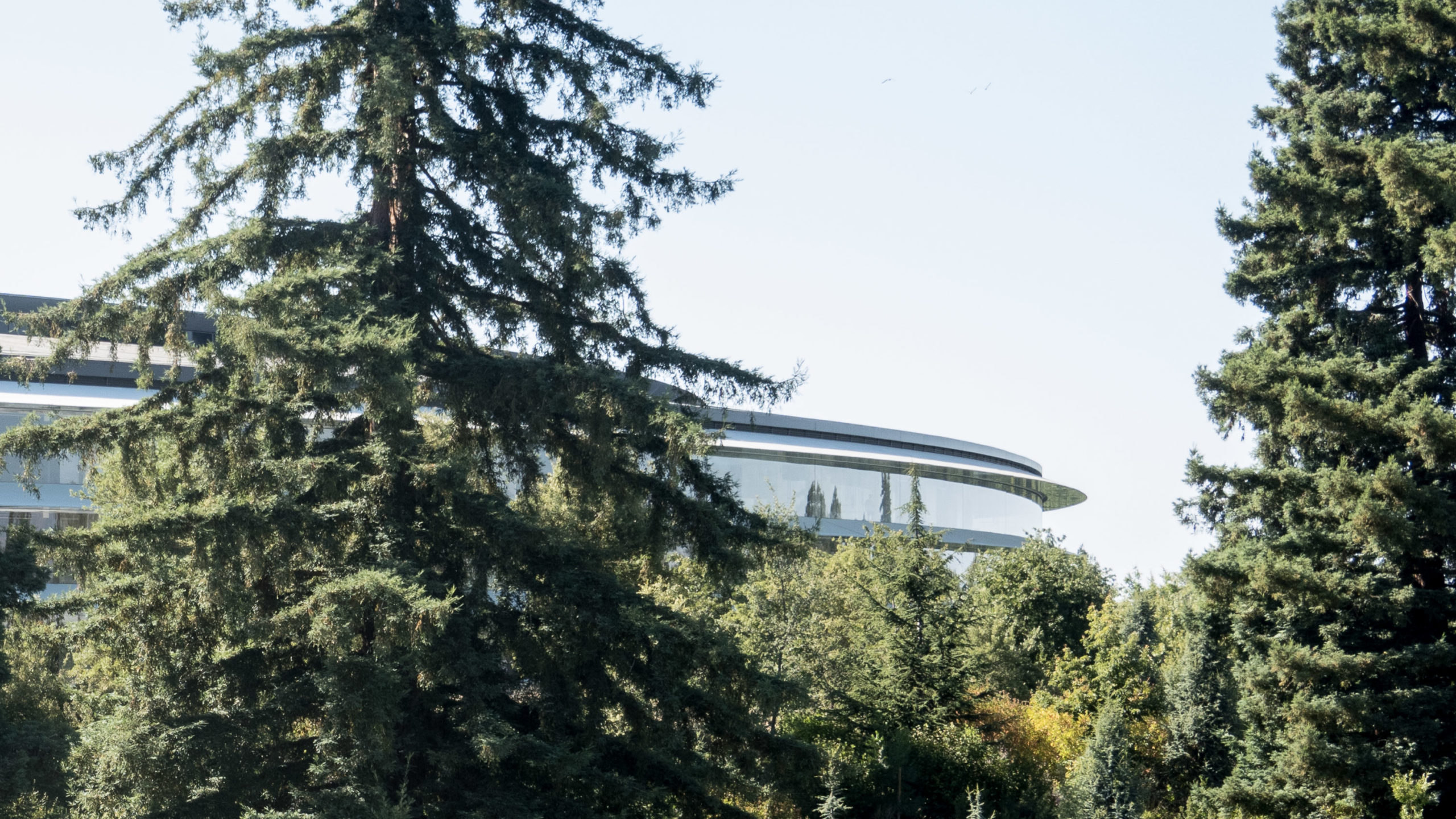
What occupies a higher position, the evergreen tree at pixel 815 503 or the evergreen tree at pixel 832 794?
the evergreen tree at pixel 815 503

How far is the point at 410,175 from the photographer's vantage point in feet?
54.0

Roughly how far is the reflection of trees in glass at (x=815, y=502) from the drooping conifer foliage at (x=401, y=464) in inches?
1284

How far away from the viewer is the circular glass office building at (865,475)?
48.2 meters

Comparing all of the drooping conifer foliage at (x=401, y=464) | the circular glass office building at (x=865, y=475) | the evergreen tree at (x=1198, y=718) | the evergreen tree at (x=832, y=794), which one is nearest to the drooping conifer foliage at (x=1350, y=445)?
the evergreen tree at (x=1198, y=718)

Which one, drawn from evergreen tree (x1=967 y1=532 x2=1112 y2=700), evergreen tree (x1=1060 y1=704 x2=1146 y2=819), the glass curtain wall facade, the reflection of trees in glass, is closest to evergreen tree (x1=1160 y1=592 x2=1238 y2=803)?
evergreen tree (x1=1060 y1=704 x2=1146 y2=819)

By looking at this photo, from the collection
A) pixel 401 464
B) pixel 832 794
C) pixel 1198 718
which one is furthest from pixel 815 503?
pixel 401 464

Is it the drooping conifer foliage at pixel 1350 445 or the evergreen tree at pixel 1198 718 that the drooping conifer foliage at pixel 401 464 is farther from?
the evergreen tree at pixel 1198 718

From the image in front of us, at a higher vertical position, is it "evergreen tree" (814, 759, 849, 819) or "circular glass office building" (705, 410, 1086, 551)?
"circular glass office building" (705, 410, 1086, 551)

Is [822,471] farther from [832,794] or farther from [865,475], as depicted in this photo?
[832,794]

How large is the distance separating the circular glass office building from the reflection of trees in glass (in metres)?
0.04

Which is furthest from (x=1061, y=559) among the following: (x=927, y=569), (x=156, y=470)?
(x=156, y=470)

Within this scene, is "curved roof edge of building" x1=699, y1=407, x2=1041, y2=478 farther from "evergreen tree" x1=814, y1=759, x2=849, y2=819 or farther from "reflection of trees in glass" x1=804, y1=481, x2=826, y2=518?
"evergreen tree" x1=814, y1=759, x2=849, y2=819

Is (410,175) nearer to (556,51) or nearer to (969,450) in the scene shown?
(556,51)

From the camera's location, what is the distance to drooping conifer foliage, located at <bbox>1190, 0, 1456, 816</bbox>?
17.8m
